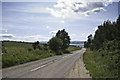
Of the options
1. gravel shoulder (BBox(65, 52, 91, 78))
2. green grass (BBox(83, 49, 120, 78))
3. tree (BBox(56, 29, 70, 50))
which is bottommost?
gravel shoulder (BBox(65, 52, 91, 78))

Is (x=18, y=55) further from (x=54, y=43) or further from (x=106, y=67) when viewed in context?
(x=54, y=43)

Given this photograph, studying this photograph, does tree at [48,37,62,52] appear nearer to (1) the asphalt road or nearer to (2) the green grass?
(1) the asphalt road

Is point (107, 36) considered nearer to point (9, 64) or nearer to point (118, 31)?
point (118, 31)

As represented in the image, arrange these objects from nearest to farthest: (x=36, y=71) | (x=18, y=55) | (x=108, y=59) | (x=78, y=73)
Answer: (x=78, y=73), (x=36, y=71), (x=108, y=59), (x=18, y=55)

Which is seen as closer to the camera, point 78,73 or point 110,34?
point 78,73

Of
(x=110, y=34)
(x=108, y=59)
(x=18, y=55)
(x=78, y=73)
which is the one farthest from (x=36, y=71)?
(x=110, y=34)

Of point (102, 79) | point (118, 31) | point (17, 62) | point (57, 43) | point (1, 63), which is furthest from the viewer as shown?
point (57, 43)

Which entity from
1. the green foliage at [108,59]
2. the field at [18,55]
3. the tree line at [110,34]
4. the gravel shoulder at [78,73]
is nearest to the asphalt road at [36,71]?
the gravel shoulder at [78,73]

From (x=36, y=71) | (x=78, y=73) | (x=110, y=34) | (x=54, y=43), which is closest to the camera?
(x=78, y=73)

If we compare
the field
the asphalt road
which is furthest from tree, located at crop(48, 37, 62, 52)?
the asphalt road

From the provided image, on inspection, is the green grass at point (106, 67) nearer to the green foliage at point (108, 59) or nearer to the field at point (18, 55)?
the green foliage at point (108, 59)

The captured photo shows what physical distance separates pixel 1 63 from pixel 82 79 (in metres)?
9.29

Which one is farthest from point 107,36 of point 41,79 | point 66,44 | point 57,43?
point 66,44

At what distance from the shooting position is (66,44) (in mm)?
58250
